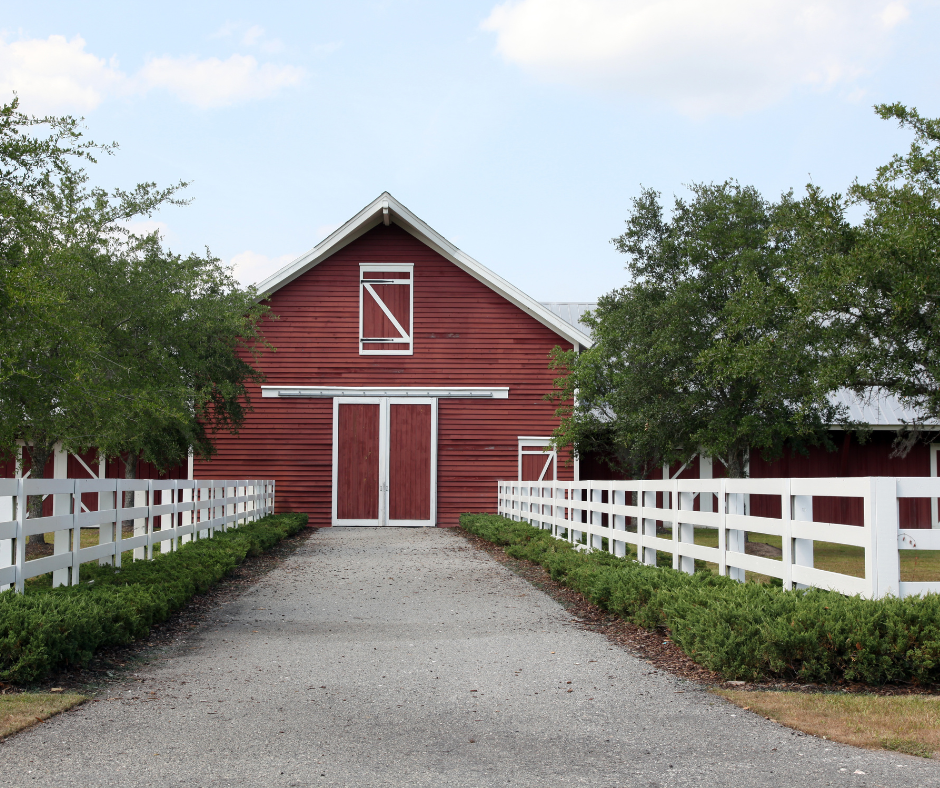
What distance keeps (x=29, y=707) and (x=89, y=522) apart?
12.5 ft

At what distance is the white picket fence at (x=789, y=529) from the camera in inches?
249

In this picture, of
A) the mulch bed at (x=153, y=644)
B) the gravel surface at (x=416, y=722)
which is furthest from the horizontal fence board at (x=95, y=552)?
the gravel surface at (x=416, y=722)

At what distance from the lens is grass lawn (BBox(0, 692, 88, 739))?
4.98 metres

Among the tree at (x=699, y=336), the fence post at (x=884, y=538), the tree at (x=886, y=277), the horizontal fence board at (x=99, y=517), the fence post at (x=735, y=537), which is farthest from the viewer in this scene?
the tree at (x=699, y=336)

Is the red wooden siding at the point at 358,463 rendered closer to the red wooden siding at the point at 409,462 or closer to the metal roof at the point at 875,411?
the red wooden siding at the point at 409,462

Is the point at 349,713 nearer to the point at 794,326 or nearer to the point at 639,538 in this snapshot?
the point at 639,538

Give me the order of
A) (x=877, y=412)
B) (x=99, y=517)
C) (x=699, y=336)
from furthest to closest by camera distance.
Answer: (x=877, y=412), (x=699, y=336), (x=99, y=517)

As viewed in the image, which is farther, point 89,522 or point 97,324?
point 97,324

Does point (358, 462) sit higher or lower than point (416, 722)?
higher

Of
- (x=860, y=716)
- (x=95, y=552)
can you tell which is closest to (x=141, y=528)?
(x=95, y=552)

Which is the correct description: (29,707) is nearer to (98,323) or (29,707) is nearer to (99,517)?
(99,517)

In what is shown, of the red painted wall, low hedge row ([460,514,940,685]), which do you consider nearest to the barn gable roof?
the red painted wall

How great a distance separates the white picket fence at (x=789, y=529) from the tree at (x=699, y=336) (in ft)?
18.6

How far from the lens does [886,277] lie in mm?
13859
